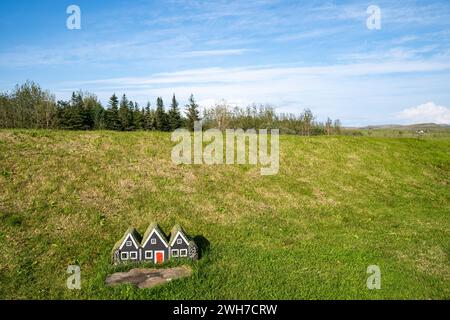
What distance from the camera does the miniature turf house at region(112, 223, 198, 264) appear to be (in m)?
15.4

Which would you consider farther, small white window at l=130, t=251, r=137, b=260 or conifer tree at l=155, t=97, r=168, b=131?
conifer tree at l=155, t=97, r=168, b=131

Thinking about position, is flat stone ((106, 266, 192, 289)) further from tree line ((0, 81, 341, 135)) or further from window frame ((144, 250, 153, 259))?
tree line ((0, 81, 341, 135))

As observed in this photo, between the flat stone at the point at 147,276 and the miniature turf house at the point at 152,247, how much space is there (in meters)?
0.58

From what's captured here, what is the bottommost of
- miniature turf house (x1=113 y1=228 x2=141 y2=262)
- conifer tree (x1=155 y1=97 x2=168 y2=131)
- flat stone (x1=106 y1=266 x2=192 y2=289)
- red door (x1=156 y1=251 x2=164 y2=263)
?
flat stone (x1=106 y1=266 x2=192 y2=289)

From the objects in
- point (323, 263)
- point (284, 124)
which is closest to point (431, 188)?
point (323, 263)

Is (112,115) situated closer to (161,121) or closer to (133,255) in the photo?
(161,121)

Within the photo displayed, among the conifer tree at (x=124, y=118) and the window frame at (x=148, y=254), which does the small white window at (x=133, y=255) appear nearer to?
the window frame at (x=148, y=254)

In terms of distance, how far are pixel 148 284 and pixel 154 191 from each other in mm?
10205

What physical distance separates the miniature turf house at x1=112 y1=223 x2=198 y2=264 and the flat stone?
1.91 feet

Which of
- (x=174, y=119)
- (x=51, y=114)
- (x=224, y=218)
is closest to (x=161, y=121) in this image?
(x=174, y=119)

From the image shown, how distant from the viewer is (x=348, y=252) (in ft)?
58.9

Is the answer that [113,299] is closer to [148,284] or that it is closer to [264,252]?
[148,284]

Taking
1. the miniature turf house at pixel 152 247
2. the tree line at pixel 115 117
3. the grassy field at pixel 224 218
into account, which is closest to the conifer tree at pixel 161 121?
the tree line at pixel 115 117

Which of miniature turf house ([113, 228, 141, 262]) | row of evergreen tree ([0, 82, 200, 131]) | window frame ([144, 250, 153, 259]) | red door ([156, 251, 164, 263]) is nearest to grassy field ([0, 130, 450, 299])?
miniature turf house ([113, 228, 141, 262])
